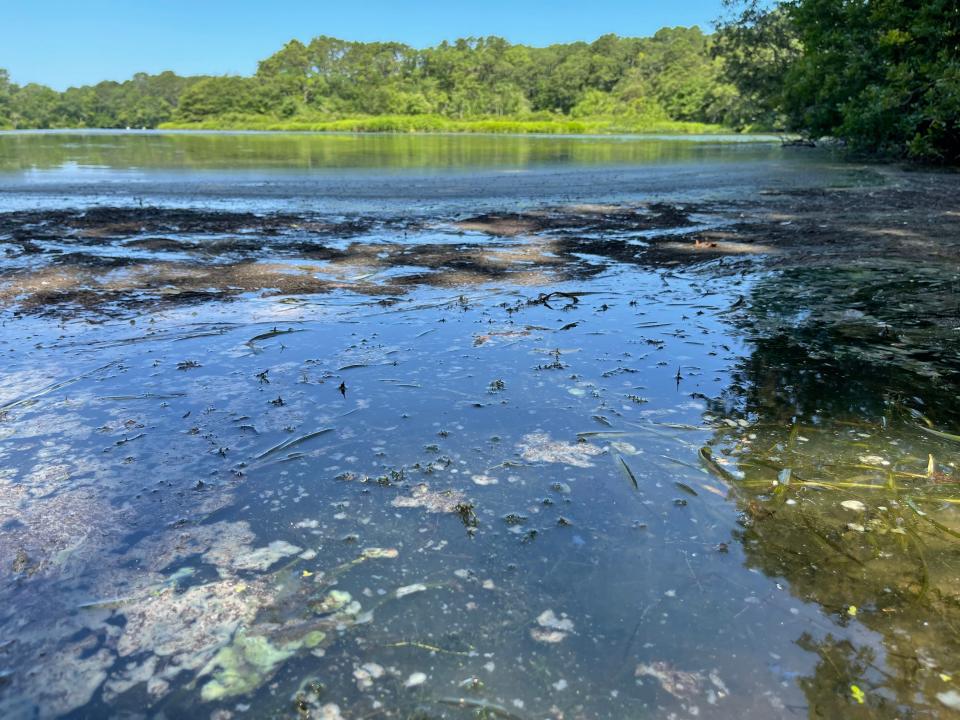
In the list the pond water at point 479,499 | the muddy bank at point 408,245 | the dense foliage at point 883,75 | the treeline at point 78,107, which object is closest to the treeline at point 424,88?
→ the treeline at point 78,107

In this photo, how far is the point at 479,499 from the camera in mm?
2699

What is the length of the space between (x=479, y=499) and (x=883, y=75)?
22317mm

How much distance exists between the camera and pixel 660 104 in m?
99.3

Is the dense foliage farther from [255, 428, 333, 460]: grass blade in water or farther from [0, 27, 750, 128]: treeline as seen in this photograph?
[0, 27, 750, 128]: treeline

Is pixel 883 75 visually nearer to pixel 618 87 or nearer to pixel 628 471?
pixel 628 471

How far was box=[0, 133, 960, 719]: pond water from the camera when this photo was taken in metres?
1.83

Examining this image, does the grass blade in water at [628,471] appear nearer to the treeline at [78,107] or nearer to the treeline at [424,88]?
the treeline at [424,88]

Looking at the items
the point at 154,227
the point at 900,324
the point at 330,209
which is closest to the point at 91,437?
the point at 900,324

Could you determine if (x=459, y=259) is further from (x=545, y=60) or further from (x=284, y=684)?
(x=545, y=60)

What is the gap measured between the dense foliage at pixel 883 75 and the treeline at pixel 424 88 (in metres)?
73.4

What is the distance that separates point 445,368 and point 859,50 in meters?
21.7

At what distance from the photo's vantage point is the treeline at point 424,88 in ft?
357

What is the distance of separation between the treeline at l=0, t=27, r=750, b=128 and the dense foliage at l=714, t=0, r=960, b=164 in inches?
2891

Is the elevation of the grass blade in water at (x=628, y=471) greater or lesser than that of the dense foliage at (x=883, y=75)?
lesser
